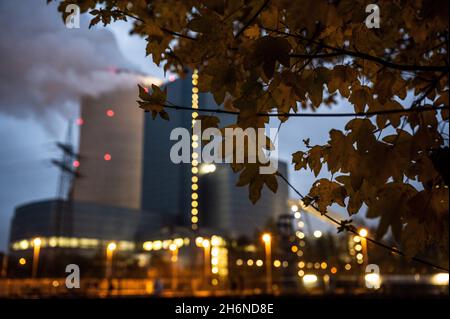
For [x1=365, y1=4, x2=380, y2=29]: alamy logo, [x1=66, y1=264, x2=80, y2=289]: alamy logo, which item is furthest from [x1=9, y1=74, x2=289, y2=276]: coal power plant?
[x1=365, y1=4, x2=380, y2=29]: alamy logo

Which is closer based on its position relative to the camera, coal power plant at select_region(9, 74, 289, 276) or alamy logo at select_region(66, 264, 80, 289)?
alamy logo at select_region(66, 264, 80, 289)

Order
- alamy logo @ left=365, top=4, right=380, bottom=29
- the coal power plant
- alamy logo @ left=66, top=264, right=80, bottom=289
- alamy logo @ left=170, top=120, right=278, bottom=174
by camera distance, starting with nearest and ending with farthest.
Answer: alamy logo @ left=170, top=120, right=278, bottom=174 → alamy logo @ left=365, top=4, right=380, bottom=29 → alamy logo @ left=66, top=264, right=80, bottom=289 → the coal power plant

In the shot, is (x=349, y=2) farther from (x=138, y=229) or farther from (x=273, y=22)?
(x=138, y=229)

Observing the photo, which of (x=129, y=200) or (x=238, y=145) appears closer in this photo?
(x=238, y=145)

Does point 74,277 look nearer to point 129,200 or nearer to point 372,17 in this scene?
point 372,17

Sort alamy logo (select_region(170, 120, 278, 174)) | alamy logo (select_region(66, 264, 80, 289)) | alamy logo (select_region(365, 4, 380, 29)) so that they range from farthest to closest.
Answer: alamy logo (select_region(66, 264, 80, 289))
alamy logo (select_region(365, 4, 380, 29))
alamy logo (select_region(170, 120, 278, 174))

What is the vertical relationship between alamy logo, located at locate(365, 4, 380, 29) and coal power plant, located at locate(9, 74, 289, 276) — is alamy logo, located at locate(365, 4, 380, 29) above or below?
below

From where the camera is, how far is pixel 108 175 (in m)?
130

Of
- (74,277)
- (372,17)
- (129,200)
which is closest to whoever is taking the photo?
(372,17)

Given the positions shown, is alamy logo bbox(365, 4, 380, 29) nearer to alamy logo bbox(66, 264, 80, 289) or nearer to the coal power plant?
alamy logo bbox(66, 264, 80, 289)

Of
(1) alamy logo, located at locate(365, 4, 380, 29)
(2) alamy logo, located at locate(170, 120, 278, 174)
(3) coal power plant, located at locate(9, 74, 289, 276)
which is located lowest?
(2) alamy logo, located at locate(170, 120, 278, 174)

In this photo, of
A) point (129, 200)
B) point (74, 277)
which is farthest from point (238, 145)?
point (129, 200)

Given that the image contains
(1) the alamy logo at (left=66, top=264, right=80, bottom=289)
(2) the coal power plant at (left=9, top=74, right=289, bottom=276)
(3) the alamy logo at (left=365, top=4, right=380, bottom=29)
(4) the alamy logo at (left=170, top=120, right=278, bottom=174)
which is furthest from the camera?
(2) the coal power plant at (left=9, top=74, right=289, bottom=276)
